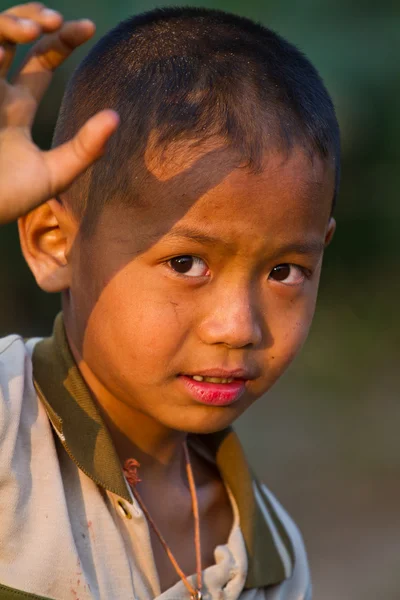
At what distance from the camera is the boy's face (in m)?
1.96

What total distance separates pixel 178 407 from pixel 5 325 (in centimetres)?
393

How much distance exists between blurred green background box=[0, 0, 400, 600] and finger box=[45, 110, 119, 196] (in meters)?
2.98

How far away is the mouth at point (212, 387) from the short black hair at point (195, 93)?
410 mm

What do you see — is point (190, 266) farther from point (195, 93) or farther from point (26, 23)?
point (26, 23)

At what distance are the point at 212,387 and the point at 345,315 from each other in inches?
178

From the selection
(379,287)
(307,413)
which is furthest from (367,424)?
(379,287)

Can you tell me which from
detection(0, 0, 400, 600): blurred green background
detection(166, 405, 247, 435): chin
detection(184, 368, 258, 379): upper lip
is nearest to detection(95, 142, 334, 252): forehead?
detection(184, 368, 258, 379): upper lip

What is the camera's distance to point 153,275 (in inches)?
79.5

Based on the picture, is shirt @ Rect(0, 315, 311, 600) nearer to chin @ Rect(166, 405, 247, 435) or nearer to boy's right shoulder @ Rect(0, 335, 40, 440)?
boy's right shoulder @ Rect(0, 335, 40, 440)

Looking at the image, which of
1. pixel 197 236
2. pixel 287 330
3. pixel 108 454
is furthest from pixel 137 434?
pixel 197 236

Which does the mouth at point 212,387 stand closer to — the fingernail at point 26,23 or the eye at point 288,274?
the eye at point 288,274

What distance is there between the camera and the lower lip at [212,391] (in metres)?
2.06

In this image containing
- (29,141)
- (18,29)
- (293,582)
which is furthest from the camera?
(293,582)

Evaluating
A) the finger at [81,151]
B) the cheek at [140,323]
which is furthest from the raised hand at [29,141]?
the cheek at [140,323]
